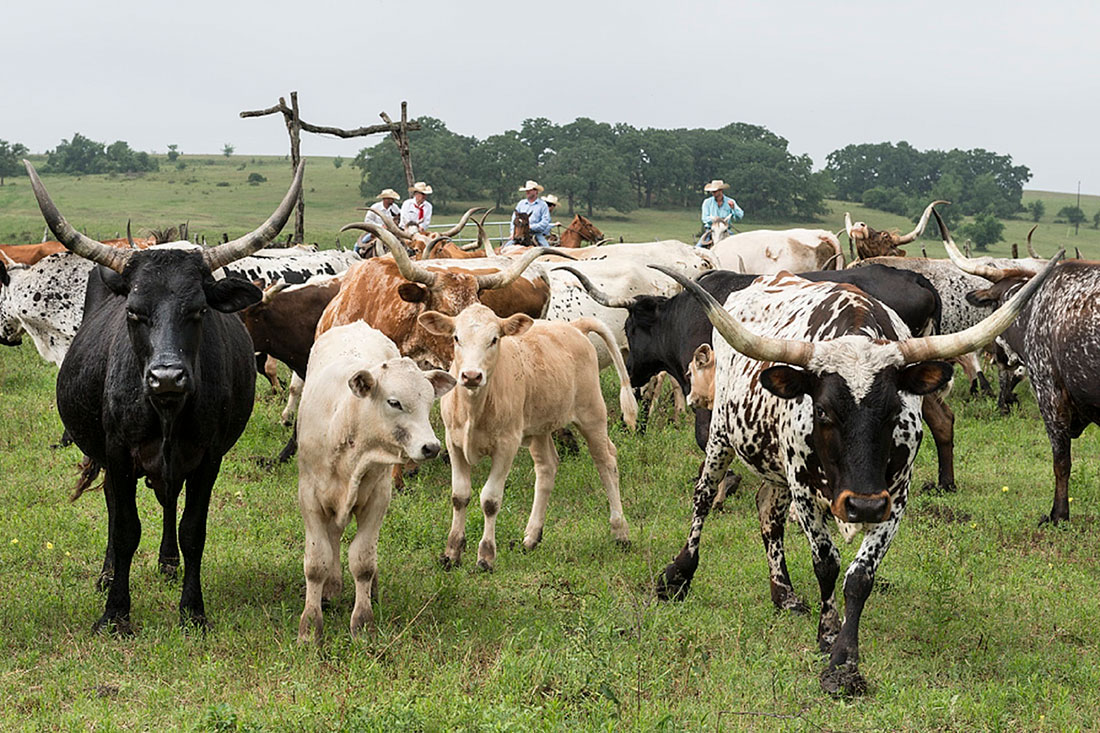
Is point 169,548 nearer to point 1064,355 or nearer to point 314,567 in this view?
point 314,567

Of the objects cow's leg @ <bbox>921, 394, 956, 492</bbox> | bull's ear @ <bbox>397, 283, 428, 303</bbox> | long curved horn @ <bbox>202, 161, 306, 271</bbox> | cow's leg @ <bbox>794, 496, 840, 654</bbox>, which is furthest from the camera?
cow's leg @ <bbox>921, 394, 956, 492</bbox>

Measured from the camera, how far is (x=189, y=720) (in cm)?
432

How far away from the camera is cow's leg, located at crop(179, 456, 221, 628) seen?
222 inches

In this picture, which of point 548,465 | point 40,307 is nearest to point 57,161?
point 40,307

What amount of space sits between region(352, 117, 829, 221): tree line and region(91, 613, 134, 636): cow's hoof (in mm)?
52796

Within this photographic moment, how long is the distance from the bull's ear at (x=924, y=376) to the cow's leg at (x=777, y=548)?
57.6 inches

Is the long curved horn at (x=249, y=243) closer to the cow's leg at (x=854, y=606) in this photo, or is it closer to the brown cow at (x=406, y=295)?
the brown cow at (x=406, y=295)

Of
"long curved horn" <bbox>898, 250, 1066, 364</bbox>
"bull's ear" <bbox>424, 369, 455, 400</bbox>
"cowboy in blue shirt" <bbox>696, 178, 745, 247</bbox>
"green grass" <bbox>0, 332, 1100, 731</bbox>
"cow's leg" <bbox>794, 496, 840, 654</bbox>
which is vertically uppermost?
"cowboy in blue shirt" <bbox>696, 178, 745, 247</bbox>

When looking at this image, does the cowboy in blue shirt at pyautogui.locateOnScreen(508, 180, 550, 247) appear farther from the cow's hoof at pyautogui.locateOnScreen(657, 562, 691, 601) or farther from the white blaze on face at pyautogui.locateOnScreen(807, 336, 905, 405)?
the white blaze on face at pyautogui.locateOnScreen(807, 336, 905, 405)

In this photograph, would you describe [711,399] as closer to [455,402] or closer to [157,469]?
[455,402]

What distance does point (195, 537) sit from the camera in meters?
5.77

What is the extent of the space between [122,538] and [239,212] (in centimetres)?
5055

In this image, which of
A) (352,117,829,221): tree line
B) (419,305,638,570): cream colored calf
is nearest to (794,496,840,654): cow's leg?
(419,305,638,570): cream colored calf

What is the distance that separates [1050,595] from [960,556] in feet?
2.10
